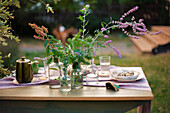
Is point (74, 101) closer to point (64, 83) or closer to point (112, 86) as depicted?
point (64, 83)

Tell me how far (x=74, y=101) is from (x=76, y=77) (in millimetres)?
168

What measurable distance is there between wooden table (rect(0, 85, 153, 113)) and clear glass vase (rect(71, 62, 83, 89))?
6 centimetres

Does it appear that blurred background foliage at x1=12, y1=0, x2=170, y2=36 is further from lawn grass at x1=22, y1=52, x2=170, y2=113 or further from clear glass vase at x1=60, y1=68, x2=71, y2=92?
clear glass vase at x1=60, y1=68, x2=71, y2=92

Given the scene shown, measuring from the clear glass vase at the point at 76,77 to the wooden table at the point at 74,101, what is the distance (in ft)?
0.21

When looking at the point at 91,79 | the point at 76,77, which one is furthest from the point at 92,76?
the point at 76,77

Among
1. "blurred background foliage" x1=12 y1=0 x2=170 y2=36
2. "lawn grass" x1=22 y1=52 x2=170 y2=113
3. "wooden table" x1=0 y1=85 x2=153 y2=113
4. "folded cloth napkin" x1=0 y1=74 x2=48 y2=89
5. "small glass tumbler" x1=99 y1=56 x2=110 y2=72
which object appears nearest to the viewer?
"wooden table" x1=0 y1=85 x2=153 y2=113

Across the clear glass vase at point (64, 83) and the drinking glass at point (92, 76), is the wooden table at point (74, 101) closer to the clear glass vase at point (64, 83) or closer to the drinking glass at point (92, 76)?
the clear glass vase at point (64, 83)

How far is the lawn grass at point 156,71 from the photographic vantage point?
298 cm

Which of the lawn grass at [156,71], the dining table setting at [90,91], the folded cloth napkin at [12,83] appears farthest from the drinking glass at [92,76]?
the lawn grass at [156,71]

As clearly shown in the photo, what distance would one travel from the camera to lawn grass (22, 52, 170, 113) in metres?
2.98

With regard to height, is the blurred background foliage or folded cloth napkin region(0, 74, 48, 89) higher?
the blurred background foliage

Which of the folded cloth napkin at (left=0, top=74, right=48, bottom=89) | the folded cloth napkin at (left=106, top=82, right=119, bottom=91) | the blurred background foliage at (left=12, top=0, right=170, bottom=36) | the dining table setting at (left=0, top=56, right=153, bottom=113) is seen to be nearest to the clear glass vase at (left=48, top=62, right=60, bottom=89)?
the dining table setting at (left=0, top=56, right=153, bottom=113)

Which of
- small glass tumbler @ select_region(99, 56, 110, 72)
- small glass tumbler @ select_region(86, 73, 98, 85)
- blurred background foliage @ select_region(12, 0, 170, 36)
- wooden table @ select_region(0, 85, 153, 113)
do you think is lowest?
wooden table @ select_region(0, 85, 153, 113)

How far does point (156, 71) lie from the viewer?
4191 millimetres
